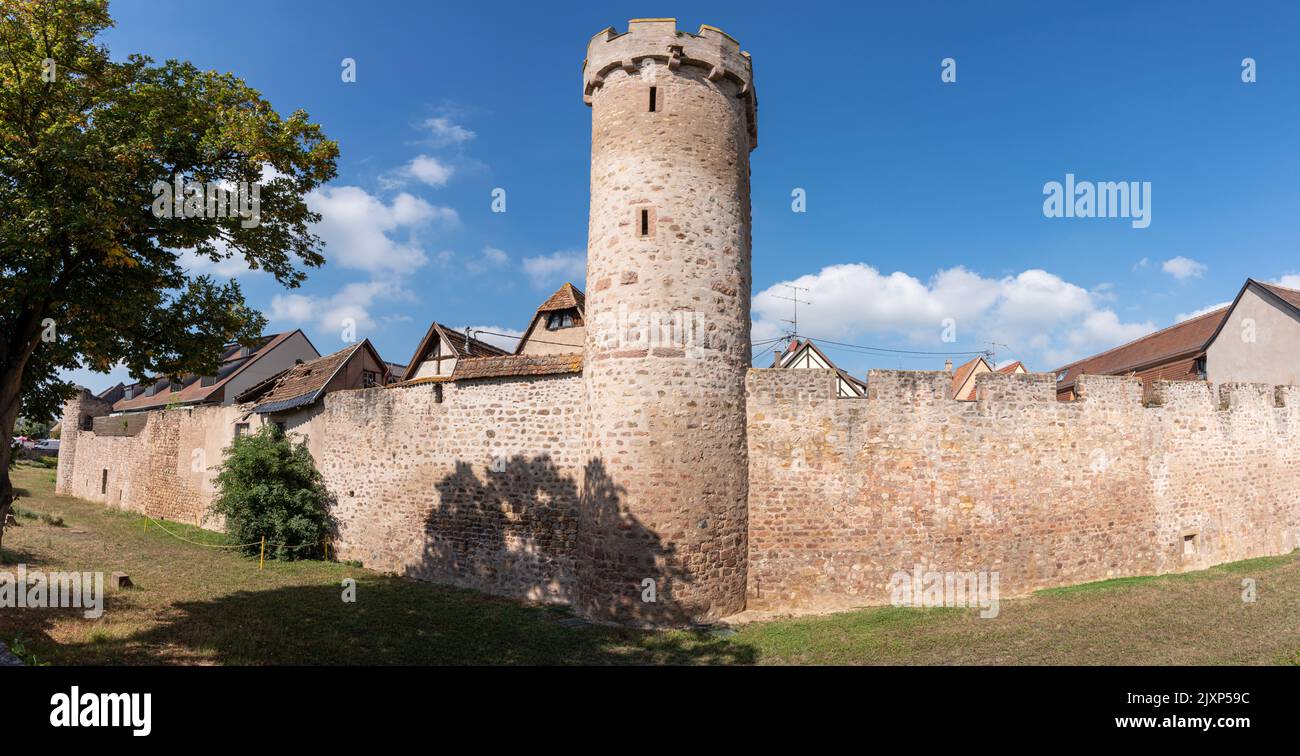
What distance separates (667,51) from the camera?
11.6 m

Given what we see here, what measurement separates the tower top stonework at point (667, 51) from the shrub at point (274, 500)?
13155 mm

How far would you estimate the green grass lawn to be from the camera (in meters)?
8.65

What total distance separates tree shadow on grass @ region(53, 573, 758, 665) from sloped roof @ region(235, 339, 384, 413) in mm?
8154

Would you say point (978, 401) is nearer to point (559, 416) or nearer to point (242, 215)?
point (559, 416)

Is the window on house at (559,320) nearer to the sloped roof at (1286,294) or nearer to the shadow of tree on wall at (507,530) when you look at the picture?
the shadow of tree on wall at (507,530)

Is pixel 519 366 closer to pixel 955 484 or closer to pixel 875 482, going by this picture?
pixel 875 482

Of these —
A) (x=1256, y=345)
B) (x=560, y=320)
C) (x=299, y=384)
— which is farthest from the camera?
(x=560, y=320)

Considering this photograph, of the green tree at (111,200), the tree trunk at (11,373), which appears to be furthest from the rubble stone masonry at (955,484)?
the tree trunk at (11,373)

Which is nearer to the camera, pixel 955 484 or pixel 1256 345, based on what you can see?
pixel 955 484

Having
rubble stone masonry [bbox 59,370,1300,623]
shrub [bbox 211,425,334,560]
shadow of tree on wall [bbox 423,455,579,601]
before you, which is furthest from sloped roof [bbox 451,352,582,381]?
shrub [bbox 211,425,334,560]

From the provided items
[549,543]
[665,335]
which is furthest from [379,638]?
[665,335]

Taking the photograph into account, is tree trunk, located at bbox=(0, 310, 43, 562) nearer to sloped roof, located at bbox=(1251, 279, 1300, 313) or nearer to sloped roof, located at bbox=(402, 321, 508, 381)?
sloped roof, located at bbox=(402, 321, 508, 381)

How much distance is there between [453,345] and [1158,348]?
3223cm

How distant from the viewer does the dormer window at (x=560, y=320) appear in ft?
87.2
